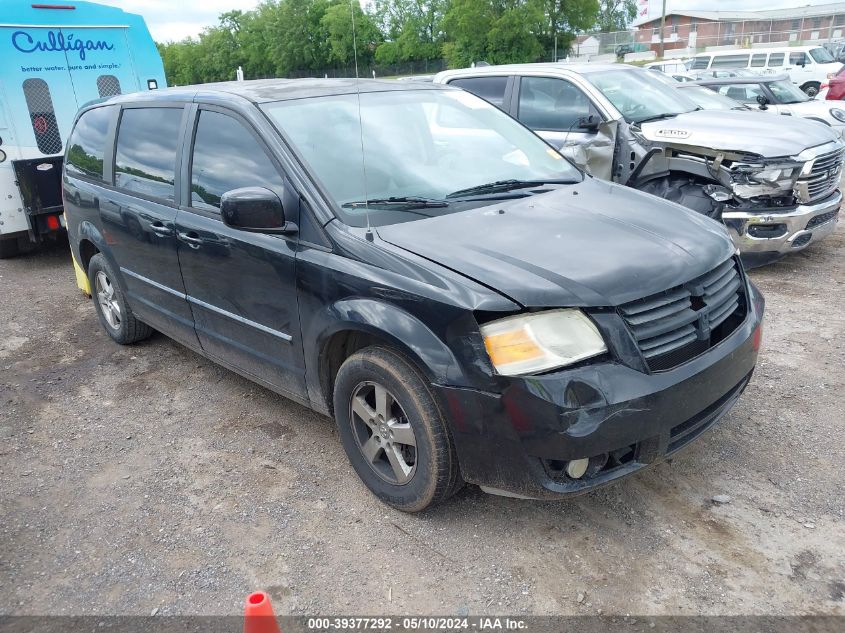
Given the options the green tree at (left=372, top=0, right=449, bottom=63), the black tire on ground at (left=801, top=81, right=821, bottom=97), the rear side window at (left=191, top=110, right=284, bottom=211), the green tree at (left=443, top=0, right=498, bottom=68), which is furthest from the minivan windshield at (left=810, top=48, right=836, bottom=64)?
the green tree at (left=443, top=0, right=498, bottom=68)

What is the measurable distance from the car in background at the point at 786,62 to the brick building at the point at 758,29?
36.8 m

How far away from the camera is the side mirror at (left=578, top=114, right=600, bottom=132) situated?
6285 millimetres

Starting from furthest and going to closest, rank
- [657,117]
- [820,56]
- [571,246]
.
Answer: [820,56] → [657,117] → [571,246]

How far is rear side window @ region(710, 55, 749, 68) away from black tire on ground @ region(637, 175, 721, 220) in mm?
17435

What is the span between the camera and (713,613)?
2438mm

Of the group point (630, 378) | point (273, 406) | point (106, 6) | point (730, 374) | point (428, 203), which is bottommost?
point (273, 406)

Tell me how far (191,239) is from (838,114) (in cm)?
1145

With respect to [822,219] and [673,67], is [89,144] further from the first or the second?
[673,67]

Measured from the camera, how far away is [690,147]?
6148 millimetres

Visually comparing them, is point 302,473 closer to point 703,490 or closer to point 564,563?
point 564,563

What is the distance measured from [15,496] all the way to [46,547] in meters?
0.56

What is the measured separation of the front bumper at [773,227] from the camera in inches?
231

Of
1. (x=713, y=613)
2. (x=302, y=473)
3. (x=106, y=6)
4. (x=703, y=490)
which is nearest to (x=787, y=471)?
(x=703, y=490)

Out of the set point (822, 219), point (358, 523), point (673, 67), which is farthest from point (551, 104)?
point (673, 67)
